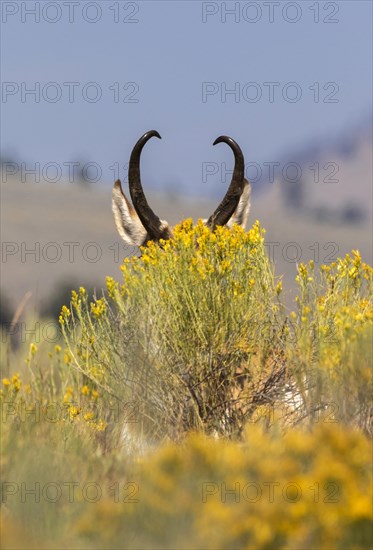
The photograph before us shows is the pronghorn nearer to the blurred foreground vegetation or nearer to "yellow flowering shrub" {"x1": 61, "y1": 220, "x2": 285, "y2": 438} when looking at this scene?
the blurred foreground vegetation

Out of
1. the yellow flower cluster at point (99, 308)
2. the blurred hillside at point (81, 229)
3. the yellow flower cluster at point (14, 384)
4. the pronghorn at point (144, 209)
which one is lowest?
the yellow flower cluster at point (14, 384)

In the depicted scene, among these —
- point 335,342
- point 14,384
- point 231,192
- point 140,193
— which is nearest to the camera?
point 14,384

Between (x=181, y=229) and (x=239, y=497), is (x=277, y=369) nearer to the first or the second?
(x=181, y=229)

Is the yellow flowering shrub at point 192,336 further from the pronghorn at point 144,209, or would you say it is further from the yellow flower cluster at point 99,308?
the pronghorn at point 144,209

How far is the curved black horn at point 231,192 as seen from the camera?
11.9m

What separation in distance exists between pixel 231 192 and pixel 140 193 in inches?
39.3

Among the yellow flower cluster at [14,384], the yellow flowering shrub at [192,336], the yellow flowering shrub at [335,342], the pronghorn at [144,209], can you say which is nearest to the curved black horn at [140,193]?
the pronghorn at [144,209]

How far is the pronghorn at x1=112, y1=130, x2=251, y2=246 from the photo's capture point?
11.8 meters

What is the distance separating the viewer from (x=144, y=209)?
11844 millimetres

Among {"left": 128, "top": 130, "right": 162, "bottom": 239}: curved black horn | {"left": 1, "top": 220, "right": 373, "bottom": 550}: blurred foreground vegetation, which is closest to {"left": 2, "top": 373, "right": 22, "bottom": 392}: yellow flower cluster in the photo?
{"left": 1, "top": 220, "right": 373, "bottom": 550}: blurred foreground vegetation

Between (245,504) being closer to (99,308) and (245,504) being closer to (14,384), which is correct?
(14,384)

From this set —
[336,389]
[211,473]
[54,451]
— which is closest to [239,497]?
[211,473]

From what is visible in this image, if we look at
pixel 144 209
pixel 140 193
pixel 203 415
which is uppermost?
pixel 140 193

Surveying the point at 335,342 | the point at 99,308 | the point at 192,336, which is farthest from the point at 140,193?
the point at 335,342
